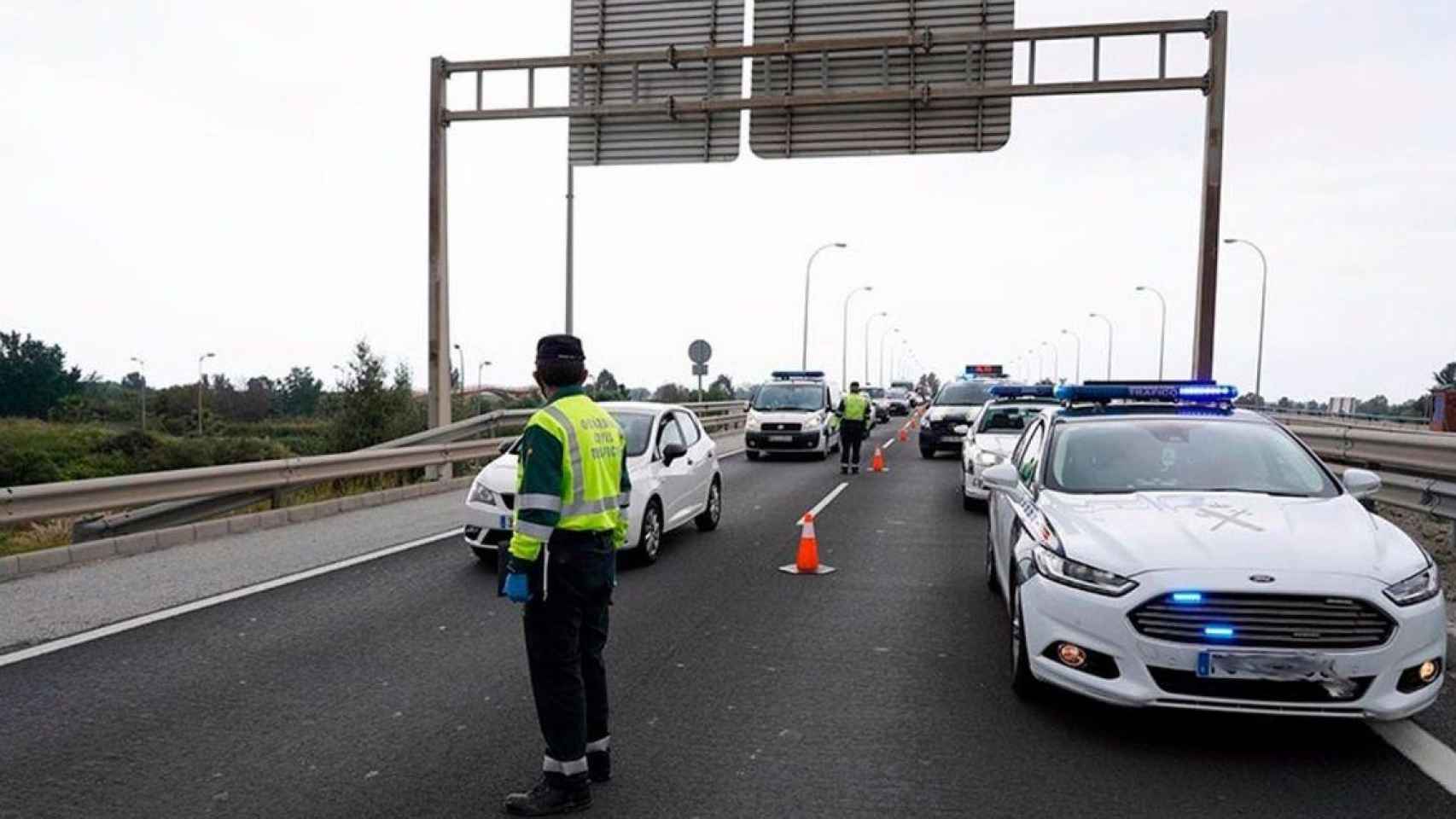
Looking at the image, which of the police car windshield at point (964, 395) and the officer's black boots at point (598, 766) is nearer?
the officer's black boots at point (598, 766)

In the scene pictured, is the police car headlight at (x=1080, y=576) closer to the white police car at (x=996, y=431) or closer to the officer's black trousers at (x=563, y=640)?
the officer's black trousers at (x=563, y=640)

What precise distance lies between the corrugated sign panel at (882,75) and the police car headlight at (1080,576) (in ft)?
39.6

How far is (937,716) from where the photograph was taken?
526cm

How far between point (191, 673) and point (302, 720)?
121 centimetres

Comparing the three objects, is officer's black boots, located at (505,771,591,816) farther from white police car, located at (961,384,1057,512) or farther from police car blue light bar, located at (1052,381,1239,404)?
white police car, located at (961,384,1057,512)

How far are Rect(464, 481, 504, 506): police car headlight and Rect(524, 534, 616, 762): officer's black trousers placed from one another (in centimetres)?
500

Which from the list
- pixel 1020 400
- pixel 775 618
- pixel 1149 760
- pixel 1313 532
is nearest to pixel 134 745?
pixel 775 618

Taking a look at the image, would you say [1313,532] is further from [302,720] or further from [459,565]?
[459,565]

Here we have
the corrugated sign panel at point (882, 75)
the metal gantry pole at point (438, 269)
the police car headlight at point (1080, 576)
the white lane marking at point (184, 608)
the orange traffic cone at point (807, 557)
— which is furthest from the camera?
the metal gantry pole at point (438, 269)

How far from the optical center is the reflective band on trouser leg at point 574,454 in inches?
168

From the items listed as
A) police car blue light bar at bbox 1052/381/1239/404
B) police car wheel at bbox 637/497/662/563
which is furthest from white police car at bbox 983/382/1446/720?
police car wheel at bbox 637/497/662/563

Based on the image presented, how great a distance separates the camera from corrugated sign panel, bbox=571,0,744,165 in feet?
54.5

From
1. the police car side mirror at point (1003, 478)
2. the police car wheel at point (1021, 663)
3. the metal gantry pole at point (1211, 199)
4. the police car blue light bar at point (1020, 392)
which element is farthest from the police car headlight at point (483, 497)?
the metal gantry pole at point (1211, 199)

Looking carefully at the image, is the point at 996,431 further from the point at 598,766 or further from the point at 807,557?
the point at 598,766
